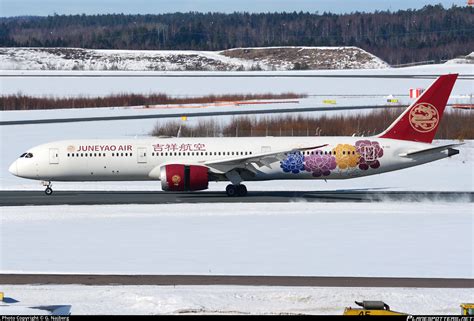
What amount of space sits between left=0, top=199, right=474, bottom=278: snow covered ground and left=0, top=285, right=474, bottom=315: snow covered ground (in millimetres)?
2959

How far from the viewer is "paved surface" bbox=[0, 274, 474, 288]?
2753 cm

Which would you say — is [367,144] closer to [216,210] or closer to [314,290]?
[216,210]

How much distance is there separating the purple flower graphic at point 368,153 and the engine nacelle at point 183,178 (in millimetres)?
8356

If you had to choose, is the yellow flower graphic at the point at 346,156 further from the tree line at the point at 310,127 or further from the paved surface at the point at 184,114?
the paved surface at the point at 184,114

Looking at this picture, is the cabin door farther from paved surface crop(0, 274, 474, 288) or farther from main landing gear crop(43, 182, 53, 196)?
paved surface crop(0, 274, 474, 288)

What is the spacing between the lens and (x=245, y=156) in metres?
49.7

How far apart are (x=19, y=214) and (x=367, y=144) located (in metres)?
18.7

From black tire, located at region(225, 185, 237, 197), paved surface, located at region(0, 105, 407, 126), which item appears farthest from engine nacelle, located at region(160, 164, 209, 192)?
paved surface, located at region(0, 105, 407, 126)

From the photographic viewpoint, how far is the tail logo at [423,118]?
5041cm

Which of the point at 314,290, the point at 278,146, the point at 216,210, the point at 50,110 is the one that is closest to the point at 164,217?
the point at 216,210

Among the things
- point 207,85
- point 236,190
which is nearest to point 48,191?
point 236,190

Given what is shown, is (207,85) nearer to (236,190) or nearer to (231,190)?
(231,190)

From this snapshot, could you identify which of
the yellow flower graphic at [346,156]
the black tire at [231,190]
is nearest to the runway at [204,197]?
the black tire at [231,190]

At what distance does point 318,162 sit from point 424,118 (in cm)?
643
